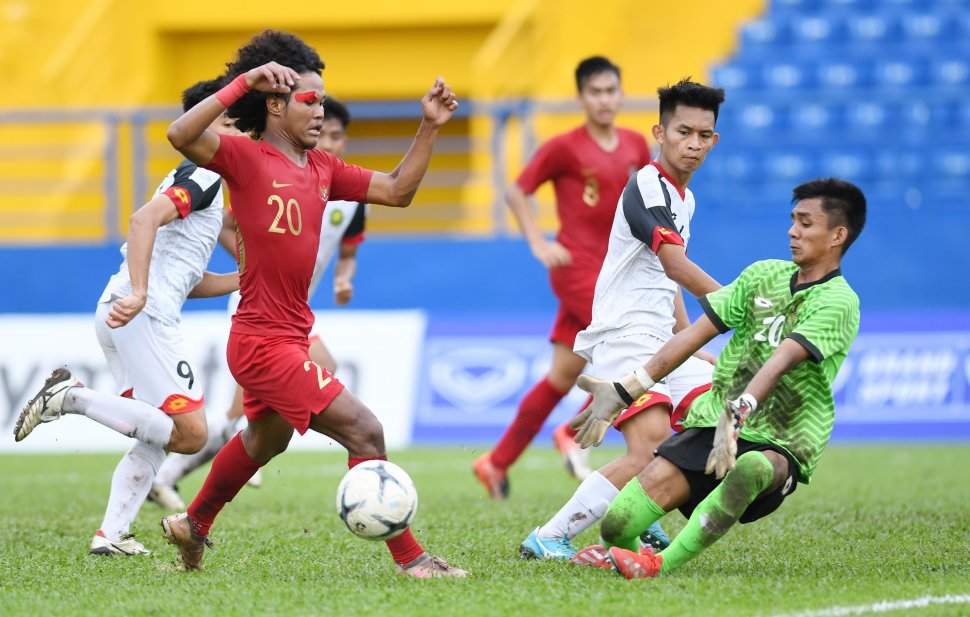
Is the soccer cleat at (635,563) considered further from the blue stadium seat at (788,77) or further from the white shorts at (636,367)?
the blue stadium seat at (788,77)

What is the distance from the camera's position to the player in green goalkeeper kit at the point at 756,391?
519cm

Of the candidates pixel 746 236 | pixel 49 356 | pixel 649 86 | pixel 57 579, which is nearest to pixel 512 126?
pixel 649 86

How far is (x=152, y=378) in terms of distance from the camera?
21.1 feet

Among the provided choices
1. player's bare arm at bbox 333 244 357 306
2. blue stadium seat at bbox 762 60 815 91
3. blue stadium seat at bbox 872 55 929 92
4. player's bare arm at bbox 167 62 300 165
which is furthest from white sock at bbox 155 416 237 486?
blue stadium seat at bbox 872 55 929 92

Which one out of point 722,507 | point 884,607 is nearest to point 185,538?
point 722,507

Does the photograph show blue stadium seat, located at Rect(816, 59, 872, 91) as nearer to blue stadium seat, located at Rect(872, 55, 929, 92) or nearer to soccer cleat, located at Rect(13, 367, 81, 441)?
blue stadium seat, located at Rect(872, 55, 929, 92)

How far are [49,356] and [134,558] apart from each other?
6.73 meters

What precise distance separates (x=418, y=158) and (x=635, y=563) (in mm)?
1801

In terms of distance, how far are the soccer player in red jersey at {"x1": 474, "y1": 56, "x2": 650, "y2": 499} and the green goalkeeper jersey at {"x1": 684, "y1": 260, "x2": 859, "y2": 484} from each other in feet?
8.16

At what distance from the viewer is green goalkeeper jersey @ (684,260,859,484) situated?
524cm

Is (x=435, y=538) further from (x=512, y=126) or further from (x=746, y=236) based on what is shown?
(x=512, y=126)

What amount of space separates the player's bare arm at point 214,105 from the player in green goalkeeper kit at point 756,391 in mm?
1640

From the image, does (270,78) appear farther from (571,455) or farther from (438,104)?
(571,455)

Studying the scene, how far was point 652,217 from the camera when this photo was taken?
5.81 meters
